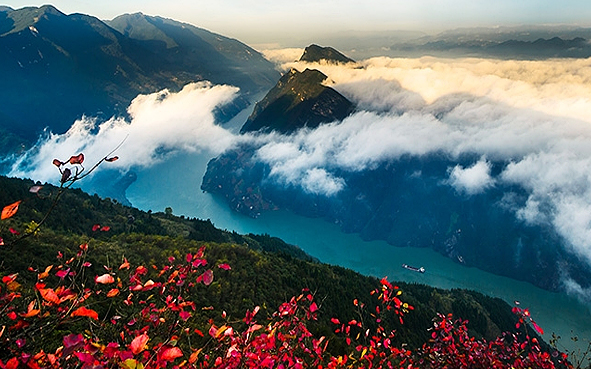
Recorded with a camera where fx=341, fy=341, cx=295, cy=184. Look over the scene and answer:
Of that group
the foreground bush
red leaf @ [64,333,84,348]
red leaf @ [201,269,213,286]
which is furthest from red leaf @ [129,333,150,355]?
red leaf @ [201,269,213,286]

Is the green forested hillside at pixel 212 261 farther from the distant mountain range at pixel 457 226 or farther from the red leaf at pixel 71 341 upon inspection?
the distant mountain range at pixel 457 226

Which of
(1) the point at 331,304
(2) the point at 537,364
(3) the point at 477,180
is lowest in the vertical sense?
(3) the point at 477,180

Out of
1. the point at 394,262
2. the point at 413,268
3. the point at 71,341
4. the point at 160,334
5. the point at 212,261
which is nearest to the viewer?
the point at 71,341

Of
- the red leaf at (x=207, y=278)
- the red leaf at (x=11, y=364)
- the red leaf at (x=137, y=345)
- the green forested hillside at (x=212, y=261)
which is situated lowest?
the green forested hillside at (x=212, y=261)

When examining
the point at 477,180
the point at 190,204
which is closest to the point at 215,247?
the point at 190,204

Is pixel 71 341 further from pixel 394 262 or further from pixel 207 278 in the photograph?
pixel 394 262

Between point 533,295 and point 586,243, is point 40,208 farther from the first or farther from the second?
point 586,243

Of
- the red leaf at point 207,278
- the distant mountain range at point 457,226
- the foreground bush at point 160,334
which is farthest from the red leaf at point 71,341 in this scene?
the distant mountain range at point 457,226

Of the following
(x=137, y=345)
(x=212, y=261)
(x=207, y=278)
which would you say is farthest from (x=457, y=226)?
(x=137, y=345)

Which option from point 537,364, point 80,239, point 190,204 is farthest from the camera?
point 190,204
